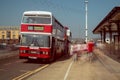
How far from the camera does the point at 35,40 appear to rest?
26.1 meters

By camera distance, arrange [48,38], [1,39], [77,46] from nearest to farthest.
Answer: [48,38], [77,46], [1,39]

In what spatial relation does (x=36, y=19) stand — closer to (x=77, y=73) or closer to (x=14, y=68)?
(x=14, y=68)

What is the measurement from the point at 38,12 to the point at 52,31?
2.06 metres

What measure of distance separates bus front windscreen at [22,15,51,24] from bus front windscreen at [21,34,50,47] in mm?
1143

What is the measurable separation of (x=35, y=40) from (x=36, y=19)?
175 cm

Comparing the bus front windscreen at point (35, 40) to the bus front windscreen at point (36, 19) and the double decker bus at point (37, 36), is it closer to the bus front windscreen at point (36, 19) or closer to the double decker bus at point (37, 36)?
the double decker bus at point (37, 36)

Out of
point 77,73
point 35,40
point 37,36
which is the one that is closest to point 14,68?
point 77,73

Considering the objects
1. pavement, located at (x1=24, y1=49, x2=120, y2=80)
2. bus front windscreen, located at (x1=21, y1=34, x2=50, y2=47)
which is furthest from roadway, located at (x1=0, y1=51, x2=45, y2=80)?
bus front windscreen, located at (x1=21, y1=34, x2=50, y2=47)

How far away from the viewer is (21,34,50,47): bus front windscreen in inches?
1020

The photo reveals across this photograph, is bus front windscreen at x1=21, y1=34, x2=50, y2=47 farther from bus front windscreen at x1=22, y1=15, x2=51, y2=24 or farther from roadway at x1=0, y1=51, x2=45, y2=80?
roadway at x1=0, y1=51, x2=45, y2=80

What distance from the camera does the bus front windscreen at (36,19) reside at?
2611 cm

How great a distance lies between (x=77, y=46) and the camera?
1297 inches

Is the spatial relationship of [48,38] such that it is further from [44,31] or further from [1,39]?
[1,39]

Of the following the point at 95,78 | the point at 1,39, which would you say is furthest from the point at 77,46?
the point at 1,39
